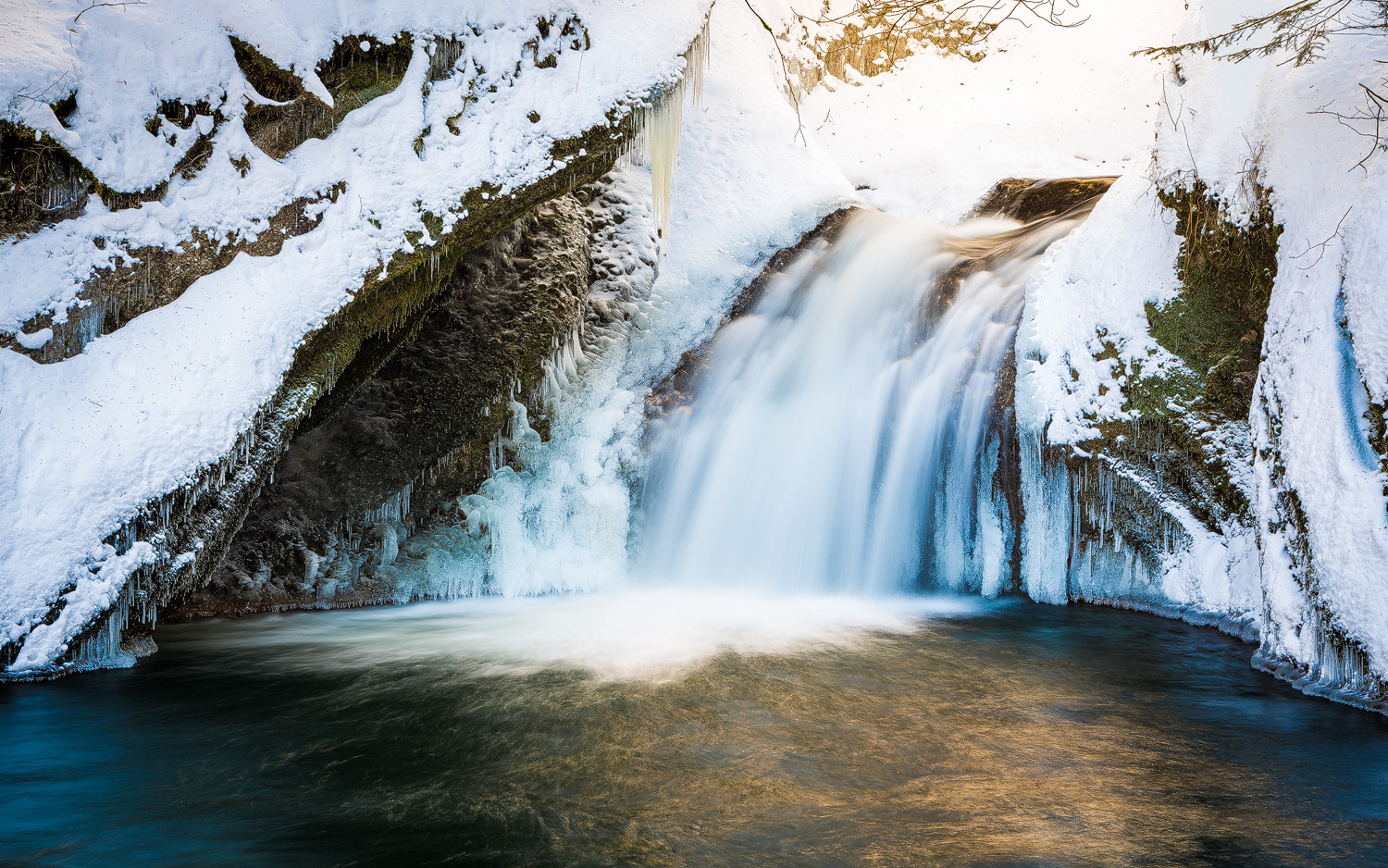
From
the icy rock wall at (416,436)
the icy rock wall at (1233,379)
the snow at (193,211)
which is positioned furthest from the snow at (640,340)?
the icy rock wall at (1233,379)

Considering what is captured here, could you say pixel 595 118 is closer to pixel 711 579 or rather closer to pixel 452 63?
pixel 452 63

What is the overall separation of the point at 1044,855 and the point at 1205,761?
4.63 ft

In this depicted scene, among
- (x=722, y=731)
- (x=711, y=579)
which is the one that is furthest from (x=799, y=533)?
(x=722, y=731)

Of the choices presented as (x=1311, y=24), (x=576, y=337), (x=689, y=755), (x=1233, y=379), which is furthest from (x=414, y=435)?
(x=1311, y=24)

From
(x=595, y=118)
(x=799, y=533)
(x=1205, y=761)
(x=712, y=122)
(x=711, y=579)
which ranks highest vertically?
(x=712, y=122)

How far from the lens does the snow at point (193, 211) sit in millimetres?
4312

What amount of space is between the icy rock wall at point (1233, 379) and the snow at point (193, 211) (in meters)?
4.01

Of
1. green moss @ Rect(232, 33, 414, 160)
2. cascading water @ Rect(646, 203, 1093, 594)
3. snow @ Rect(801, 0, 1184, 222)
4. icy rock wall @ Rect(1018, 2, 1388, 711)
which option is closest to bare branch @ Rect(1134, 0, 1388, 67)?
icy rock wall @ Rect(1018, 2, 1388, 711)

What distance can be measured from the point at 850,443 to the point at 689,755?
13.8ft

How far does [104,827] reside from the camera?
3.09 m

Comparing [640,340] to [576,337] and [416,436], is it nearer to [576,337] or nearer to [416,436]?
[576,337]

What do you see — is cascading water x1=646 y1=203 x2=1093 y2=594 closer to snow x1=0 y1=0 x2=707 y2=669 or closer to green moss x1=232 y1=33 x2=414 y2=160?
snow x1=0 y1=0 x2=707 y2=669

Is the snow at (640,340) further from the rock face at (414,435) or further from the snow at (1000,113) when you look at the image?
the snow at (1000,113)

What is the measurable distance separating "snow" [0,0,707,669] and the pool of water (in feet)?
3.75
